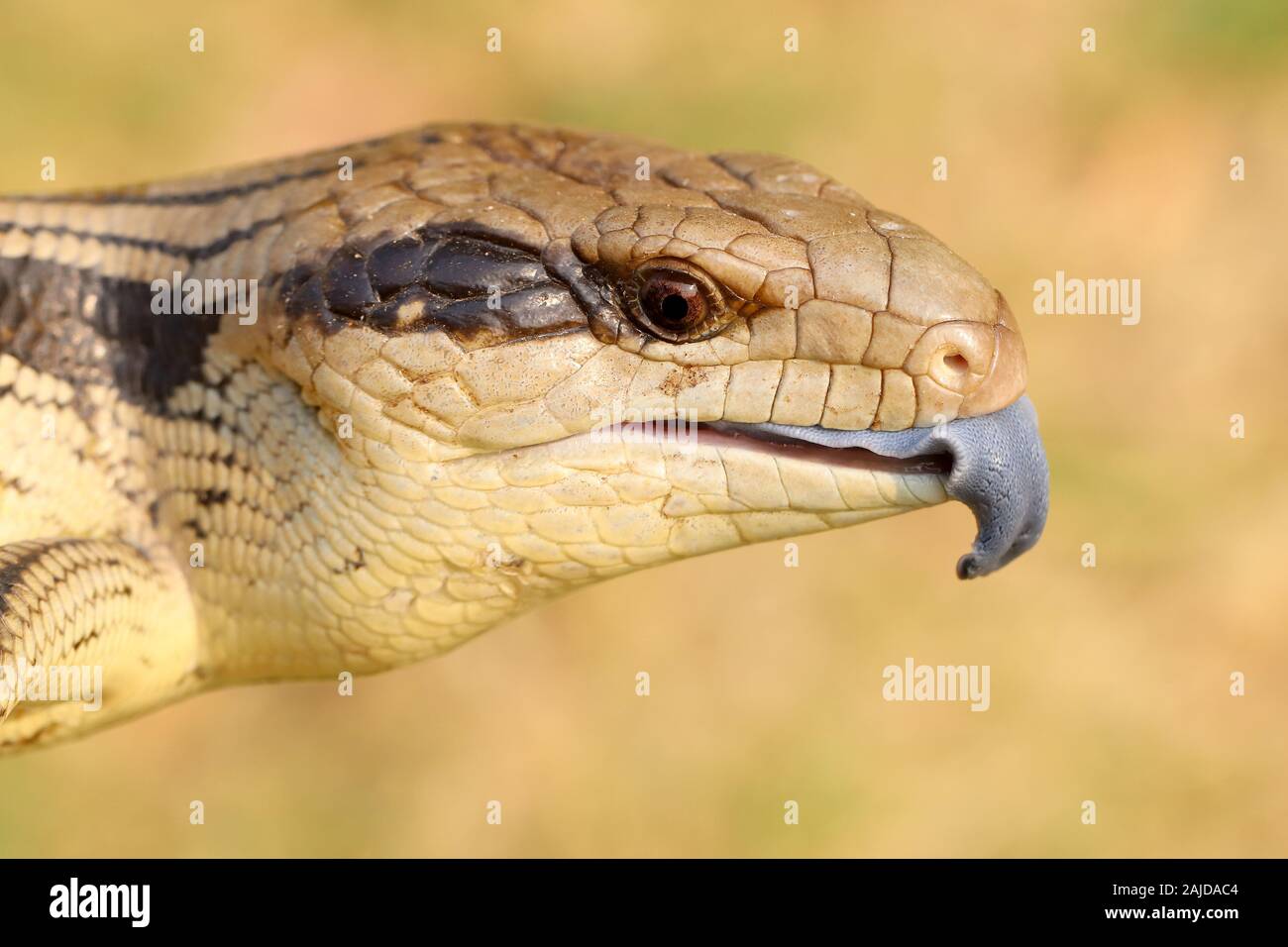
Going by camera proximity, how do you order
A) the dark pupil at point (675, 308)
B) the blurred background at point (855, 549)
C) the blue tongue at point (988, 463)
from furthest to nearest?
1. the blurred background at point (855, 549)
2. the dark pupil at point (675, 308)
3. the blue tongue at point (988, 463)

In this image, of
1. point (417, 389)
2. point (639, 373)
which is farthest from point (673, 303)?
point (417, 389)

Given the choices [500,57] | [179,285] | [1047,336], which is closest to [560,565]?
[179,285]

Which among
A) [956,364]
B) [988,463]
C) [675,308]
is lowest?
[988,463]

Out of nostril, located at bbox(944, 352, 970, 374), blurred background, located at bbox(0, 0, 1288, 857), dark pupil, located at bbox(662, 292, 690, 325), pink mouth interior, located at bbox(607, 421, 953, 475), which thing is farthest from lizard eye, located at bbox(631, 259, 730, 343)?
blurred background, located at bbox(0, 0, 1288, 857)

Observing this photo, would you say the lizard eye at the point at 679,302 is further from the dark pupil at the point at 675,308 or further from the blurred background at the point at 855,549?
the blurred background at the point at 855,549

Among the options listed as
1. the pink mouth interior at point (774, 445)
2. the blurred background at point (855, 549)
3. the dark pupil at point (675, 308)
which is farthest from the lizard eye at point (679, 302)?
the blurred background at point (855, 549)

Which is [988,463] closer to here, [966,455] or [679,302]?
[966,455]

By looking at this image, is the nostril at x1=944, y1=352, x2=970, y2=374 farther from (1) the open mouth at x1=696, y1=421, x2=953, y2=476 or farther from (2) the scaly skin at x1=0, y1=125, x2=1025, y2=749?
(1) the open mouth at x1=696, y1=421, x2=953, y2=476
